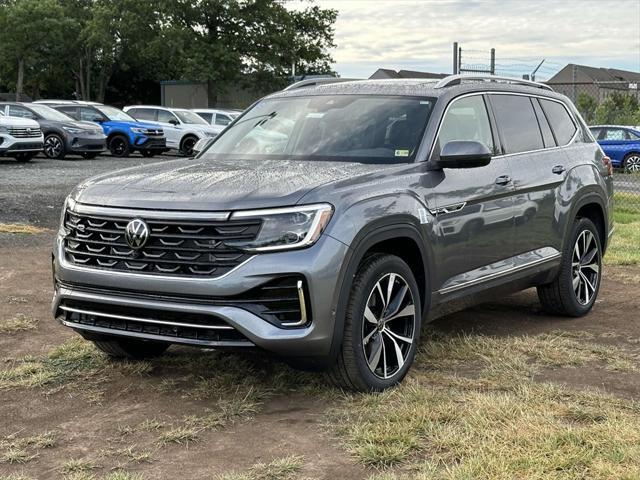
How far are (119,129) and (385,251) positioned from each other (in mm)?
20899

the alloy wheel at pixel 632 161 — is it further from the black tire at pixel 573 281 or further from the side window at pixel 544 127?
the side window at pixel 544 127

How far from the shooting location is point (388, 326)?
470cm

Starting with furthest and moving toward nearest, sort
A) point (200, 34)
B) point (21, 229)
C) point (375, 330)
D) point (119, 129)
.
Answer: point (200, 34)
point (119, 129)
point (21, 229)
point (375, 330)

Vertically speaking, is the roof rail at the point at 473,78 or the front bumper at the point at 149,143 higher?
the roof rail at the point at 473,78

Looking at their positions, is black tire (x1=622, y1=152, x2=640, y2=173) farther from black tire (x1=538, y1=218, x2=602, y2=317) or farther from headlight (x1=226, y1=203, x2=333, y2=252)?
headlight (x1=226, y1=203, x2=333, y2=252)

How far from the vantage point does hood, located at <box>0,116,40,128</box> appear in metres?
19.3

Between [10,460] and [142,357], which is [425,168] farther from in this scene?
[10,460]

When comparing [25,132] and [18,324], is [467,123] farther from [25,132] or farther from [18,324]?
[25,132]

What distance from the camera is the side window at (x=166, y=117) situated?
26.2 meters

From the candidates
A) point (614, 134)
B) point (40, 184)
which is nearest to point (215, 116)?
point (614, 134)

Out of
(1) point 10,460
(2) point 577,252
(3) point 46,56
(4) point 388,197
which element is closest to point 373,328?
(4) point 388,197

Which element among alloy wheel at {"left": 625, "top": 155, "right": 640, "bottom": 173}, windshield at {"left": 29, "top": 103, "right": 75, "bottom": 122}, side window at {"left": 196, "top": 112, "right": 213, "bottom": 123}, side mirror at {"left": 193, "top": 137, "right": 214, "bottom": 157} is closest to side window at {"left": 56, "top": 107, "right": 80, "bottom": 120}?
windshield at {"left": 29, "top": 103, "right": 75, "bottom": 122}

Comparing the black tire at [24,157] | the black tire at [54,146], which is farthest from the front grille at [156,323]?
the black tire at [54,146]

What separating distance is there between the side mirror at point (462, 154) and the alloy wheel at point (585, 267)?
196 cm
